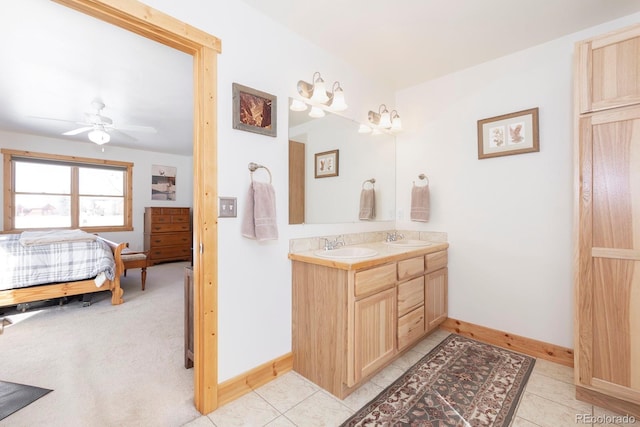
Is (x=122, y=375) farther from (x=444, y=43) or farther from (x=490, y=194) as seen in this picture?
(x=444, y=43)

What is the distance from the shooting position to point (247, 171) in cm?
181

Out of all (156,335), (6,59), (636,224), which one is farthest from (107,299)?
(636,224)

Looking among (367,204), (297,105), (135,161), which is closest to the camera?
(297,105)

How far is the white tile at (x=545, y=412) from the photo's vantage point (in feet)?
5.00

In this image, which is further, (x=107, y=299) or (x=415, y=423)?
(x=107, y=299)

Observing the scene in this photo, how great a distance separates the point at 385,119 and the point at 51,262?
3.99 metres

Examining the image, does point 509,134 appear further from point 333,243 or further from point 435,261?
point 333,243

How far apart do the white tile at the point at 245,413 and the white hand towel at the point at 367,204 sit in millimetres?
1671

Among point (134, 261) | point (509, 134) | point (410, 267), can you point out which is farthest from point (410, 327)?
point (134, 261)

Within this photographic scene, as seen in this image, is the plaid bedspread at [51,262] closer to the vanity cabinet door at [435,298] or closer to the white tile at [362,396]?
the white tile at [362,396]

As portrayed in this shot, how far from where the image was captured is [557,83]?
2.16 metres

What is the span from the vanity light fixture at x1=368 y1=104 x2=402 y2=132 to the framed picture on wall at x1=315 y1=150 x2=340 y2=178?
57 centimetres

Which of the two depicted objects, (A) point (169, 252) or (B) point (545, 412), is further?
(A) point (169, 252)

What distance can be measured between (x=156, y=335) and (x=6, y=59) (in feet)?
8.99
